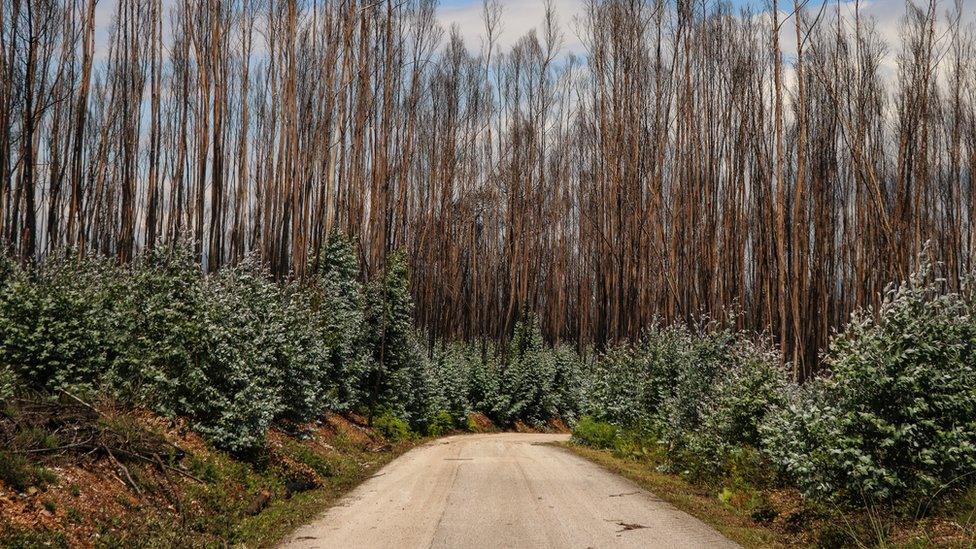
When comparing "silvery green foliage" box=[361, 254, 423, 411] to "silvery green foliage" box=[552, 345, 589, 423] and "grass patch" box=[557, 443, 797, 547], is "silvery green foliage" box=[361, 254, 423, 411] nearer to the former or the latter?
"grass patch" box=[557, 443, 797, 547]

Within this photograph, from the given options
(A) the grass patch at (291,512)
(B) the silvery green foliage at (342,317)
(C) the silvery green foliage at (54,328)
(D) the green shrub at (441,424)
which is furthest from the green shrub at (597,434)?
(C) the silvery green foliage at (54,328)

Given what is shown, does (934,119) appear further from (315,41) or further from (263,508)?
(263,508)

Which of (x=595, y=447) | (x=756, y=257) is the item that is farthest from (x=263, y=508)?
(x=756, y=257)

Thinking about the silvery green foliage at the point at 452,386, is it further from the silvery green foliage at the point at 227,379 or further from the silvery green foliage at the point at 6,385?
the silvery green foliage at the point at 6,385

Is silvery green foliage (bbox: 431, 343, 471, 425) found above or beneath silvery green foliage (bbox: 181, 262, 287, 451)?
beneath

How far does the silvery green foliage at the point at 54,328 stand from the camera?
1113cm

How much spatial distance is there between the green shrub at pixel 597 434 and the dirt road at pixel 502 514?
669 cm

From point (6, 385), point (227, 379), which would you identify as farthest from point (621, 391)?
point (6, 385)

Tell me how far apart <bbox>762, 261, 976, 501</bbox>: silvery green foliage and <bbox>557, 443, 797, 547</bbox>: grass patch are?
0.94 meters

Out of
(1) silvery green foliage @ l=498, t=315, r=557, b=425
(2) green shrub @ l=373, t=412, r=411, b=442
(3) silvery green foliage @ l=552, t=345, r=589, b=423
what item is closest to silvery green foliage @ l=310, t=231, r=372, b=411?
(2) green shrub @ l=373, t=412, r=411, b=442

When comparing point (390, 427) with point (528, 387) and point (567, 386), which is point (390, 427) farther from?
point (567, 386)

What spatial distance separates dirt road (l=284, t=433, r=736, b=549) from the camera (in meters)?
8.87

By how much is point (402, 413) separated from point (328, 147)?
1080cm

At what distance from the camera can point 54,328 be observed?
11.4 meters
